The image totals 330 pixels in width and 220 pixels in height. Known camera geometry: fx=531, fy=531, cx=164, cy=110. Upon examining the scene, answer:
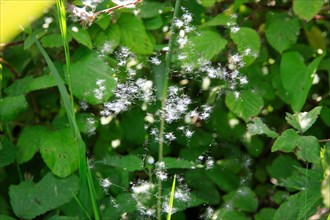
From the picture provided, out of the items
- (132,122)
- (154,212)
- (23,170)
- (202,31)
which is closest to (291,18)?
(202,31)

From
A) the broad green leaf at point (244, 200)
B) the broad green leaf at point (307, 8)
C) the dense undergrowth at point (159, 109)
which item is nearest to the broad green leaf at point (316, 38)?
the dense undergrowth at point (159, 109)

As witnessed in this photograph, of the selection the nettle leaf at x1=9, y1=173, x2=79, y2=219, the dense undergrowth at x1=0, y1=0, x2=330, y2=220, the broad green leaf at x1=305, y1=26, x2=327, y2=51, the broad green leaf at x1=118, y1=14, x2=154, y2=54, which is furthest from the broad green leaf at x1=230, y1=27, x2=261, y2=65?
the nettle leaf at x1=9, y1=173, x2=79, y2=219

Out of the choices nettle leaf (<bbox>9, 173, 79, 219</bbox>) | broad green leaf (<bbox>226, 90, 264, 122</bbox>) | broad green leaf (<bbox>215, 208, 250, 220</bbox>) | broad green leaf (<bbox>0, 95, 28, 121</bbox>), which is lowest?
broad green leaf (<bbox>215, 208, 250, 220</bbox>)

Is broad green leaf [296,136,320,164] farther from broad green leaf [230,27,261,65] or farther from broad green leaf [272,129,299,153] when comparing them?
broad green leaf [230,27,261,65]

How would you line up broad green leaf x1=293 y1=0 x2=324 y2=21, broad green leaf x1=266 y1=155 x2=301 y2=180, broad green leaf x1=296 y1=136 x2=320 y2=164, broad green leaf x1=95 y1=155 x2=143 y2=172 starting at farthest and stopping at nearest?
broad green leaf x1=266 y1=155 x2=301 y2=180 → broad green leaf x1=293 y1=0 x2=324 y2=21 → broad green leaf x1=95 y1=155 x2=143 y2=172 → broad green leaf x1=296 y1=136 x2=320 y2=164

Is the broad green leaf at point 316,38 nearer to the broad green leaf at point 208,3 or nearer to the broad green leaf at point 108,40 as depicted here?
the broad green leaf at point 208,3
